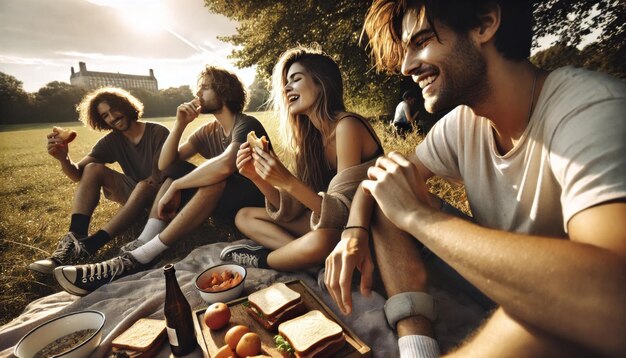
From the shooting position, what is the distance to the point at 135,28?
6.30m

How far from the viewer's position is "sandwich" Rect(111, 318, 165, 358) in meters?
1.66

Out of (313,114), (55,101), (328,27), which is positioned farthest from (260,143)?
(55,101)

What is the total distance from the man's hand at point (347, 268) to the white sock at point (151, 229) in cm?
254

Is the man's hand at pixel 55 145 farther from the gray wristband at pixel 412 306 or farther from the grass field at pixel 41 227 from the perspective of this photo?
the gray wristband at pixel 412 306

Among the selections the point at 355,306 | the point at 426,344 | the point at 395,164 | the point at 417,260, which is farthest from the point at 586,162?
the point at 355,306

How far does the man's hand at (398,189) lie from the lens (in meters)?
1.18

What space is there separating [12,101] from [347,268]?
102 feet

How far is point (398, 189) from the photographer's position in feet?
4.02

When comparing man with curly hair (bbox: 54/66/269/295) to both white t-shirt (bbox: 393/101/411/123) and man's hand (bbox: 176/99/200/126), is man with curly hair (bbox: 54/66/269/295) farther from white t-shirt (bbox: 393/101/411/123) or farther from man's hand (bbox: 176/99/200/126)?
white t-shirt (bbox: 393/101/411/123)

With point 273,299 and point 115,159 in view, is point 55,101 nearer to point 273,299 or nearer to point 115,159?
point 115,159

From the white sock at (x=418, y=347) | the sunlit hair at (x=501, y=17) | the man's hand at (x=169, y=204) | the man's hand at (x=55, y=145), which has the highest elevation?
the sunlit hair at (x=501, y=17)

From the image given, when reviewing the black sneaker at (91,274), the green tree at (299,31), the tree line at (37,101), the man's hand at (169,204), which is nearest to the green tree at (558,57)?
the green tree at (299,31)

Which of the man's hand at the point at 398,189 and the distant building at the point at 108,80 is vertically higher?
the distant building at the point at 108,80

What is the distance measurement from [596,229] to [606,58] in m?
6.73
